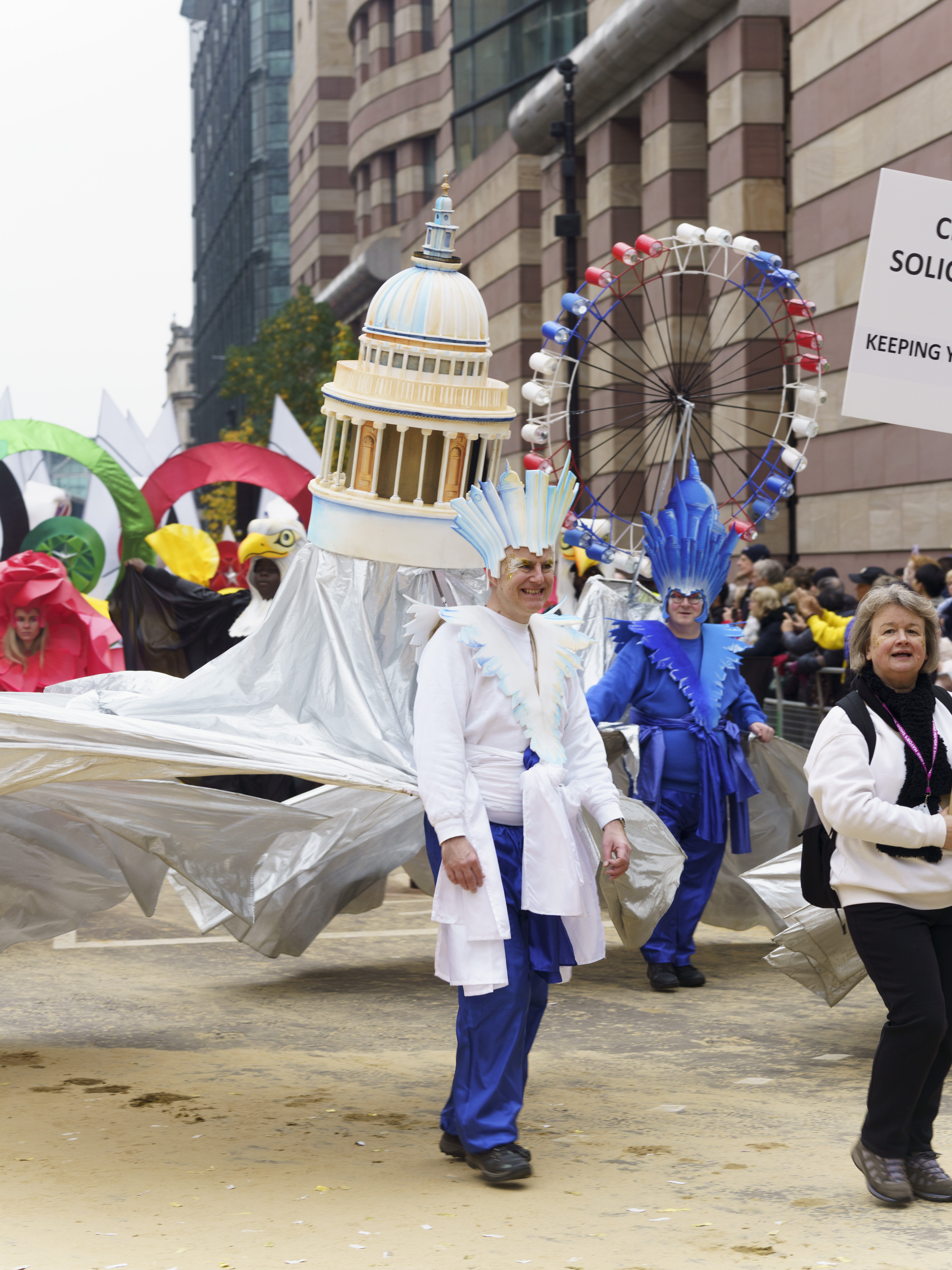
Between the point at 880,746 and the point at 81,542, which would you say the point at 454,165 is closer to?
the point at 81,542

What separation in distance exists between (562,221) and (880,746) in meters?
18.8

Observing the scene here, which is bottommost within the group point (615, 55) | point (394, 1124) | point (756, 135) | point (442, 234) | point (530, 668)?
point (394, 1124)

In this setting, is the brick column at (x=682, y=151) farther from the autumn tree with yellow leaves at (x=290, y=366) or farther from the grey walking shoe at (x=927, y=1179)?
the grey walking shoe at (x=927, y=1179)

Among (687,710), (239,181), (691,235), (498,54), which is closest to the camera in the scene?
(687,710)

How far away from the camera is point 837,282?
20203mm

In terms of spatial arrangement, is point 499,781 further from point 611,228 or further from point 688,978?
point 611,228

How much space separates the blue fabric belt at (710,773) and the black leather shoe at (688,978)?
607 mm

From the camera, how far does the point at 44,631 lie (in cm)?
878

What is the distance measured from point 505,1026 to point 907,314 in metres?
3.56

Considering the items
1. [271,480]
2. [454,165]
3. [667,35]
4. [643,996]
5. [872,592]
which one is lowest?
[643,996]

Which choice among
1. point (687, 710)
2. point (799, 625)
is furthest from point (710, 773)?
point (799, 625)

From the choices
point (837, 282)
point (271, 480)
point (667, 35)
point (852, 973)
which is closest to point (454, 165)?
point (667, 35)

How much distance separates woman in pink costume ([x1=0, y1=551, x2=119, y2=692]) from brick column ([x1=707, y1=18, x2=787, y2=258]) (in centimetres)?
1659

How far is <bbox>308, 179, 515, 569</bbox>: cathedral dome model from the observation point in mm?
8391
